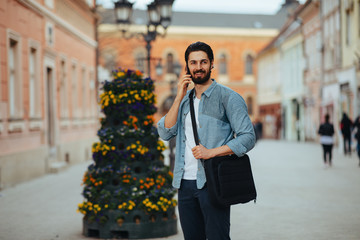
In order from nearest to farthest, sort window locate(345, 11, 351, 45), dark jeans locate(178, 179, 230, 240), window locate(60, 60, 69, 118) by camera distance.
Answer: dark jeans locate(178, 179, 230, 240) < window locate(60, 60, 69, 118) < window locate(345, 11, 351, 45)

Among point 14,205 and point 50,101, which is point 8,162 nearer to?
point 14,205

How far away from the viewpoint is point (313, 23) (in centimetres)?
4144

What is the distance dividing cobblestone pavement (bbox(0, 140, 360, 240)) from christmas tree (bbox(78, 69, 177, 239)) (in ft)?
1.29

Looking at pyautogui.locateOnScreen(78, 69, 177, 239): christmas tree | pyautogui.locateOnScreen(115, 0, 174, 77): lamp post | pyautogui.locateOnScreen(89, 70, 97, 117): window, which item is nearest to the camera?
pyautogui.locateOnScreen(78, 69, 177, 239): christmas tree

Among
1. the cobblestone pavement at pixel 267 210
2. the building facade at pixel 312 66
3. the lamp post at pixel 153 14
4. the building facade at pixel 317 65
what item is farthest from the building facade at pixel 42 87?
the building facade at pixel 312 66

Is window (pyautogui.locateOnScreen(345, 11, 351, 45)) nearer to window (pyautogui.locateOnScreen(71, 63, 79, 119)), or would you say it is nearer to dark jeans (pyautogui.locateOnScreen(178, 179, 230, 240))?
window (pyautogui.locateOnScreen(71, 63, 79, 119))

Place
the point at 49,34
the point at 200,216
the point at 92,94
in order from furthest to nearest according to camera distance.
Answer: the point at 92,94 < the point at 49,34 < the point at 200,216

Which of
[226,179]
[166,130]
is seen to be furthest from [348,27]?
[226,179]

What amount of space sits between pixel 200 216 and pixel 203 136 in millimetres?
574

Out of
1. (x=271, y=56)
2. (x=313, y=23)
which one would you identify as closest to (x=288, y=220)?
(x=313, y=23)

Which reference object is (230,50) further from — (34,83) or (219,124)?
(219,124)

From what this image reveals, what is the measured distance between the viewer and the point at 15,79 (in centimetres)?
1664

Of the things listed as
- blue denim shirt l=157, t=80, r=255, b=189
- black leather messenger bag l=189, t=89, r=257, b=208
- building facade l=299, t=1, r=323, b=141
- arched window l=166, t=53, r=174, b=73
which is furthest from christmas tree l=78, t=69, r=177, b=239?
arched window l=166, t=53, r=174, b=73

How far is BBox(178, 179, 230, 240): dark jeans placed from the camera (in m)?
4.36
